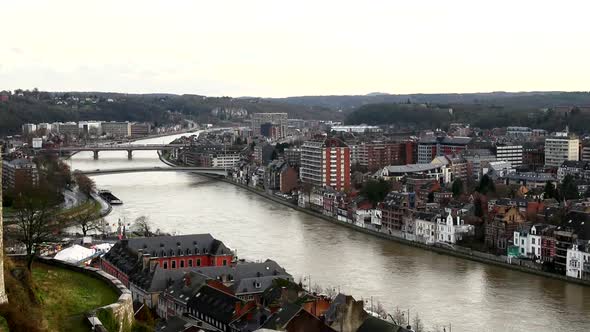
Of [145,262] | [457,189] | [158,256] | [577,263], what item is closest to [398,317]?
[145,262]

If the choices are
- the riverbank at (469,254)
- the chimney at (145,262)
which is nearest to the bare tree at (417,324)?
the chimney at (145,262)

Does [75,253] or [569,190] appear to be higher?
[569,190]

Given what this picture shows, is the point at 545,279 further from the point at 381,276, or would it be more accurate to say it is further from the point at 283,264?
the point at 283,264

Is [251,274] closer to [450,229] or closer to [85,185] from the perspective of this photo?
[450,229]

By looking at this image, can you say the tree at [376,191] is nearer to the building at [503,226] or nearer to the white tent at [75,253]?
the building at [503,226]

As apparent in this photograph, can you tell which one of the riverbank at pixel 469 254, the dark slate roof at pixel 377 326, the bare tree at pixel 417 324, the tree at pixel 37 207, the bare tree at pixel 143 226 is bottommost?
the riverbank at pixel 469 254

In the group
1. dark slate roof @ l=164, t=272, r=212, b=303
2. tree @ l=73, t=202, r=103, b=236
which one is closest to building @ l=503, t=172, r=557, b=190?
tree @ l=73, t=202, r=103, b=236

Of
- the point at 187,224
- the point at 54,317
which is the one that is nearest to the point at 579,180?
the point at 187,224
